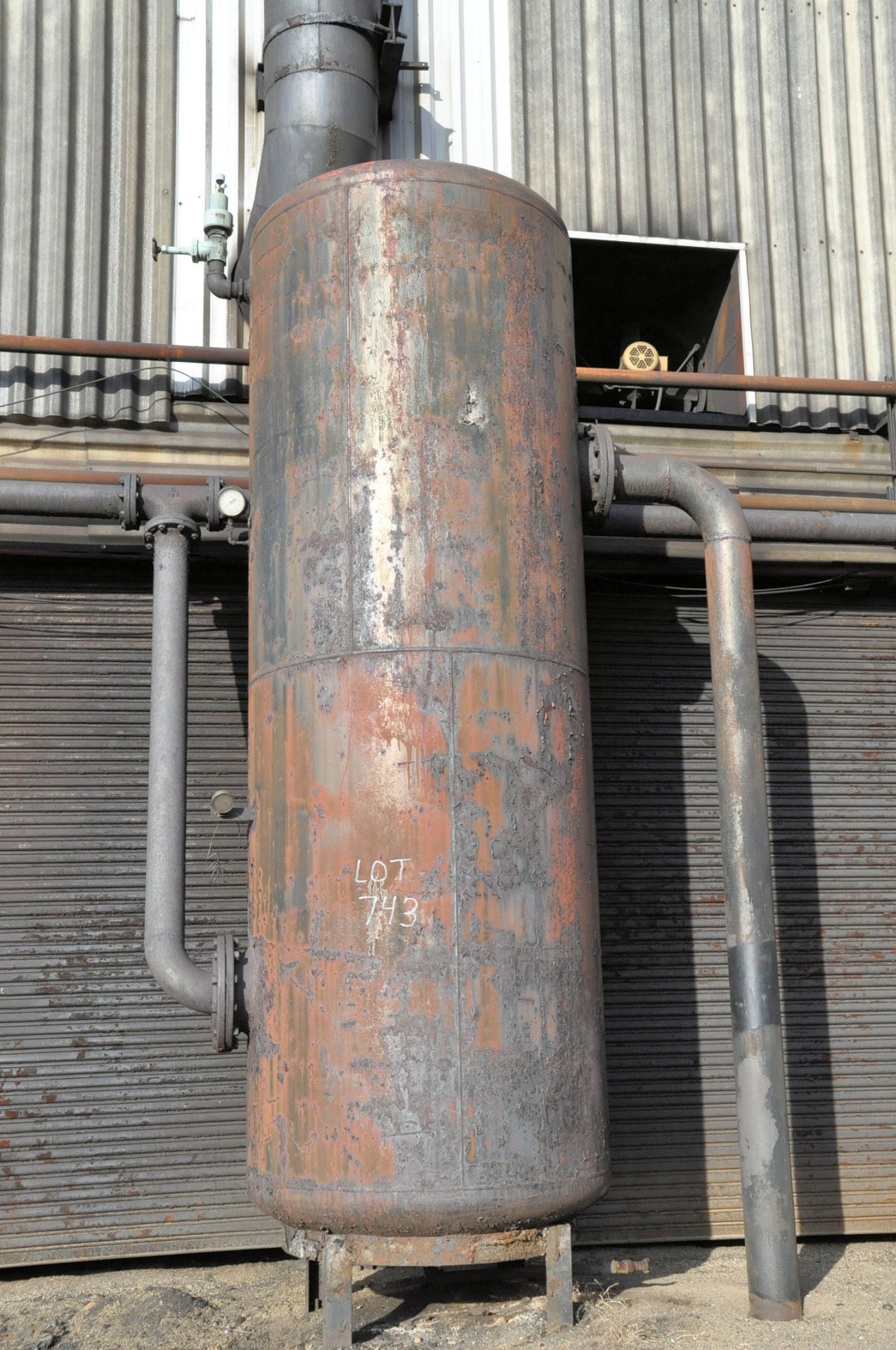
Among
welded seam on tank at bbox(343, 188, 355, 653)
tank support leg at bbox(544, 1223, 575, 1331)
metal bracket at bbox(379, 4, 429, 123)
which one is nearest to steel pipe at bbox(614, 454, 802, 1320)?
tank support leg at bbox(544, 1223, 575, 1331)

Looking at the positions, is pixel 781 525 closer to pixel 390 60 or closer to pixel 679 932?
pixel 679 932

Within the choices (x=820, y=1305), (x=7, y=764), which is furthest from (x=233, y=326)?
(x=820, y=1305)

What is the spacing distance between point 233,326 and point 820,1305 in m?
7.01

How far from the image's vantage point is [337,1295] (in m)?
5.76

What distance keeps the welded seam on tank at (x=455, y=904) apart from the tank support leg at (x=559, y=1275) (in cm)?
58


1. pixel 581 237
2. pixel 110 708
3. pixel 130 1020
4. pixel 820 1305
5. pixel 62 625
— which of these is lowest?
pixel 820 1305

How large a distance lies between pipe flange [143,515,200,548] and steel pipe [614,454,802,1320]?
244 cm

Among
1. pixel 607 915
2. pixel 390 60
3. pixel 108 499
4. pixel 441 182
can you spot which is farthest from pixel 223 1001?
pixel 390 60

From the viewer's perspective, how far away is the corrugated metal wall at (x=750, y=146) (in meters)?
9.73

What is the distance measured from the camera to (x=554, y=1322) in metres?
5.92

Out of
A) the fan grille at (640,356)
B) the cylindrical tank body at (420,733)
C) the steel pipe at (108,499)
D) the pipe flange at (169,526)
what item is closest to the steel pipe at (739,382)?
the fan grille at (640,356)

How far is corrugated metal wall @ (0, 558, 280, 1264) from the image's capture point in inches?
307

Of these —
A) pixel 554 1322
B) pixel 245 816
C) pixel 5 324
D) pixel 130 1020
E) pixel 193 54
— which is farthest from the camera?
pixel 193 54

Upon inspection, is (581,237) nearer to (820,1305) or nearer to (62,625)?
(62,625)
